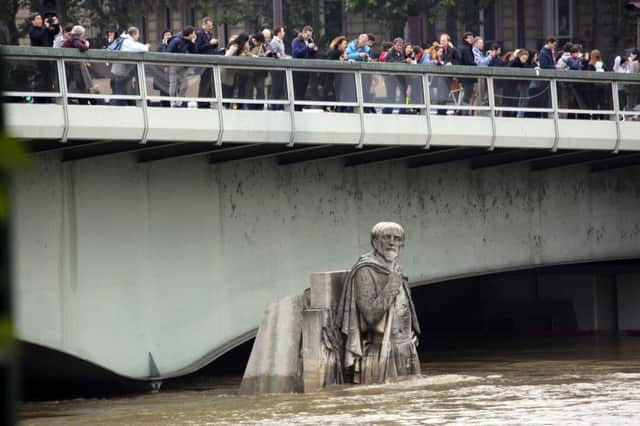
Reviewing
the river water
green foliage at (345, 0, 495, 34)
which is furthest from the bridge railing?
green foliage at (345, 0, 495, 34)

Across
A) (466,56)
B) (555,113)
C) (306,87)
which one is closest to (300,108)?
(306,87)

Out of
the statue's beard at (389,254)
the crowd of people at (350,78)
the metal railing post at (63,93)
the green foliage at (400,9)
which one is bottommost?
the statue's beard at (389,254)

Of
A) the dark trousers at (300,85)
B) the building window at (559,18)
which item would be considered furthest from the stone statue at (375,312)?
the building window at (559,18)

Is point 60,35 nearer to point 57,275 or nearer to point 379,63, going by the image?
point 57,275

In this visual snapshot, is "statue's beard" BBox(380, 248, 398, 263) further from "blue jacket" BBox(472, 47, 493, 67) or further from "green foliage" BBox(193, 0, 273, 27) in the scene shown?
"green foliage" BBox(193, 0, 273, 27)

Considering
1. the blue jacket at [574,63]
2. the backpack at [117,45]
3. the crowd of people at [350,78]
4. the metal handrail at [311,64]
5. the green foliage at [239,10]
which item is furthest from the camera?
the green foliage at [239,10]

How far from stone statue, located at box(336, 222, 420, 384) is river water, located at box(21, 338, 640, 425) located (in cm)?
40

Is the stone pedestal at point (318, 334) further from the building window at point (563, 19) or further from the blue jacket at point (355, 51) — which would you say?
the building window at point (563, 19)

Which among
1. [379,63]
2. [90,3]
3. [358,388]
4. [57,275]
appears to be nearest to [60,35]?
A: [57,275]

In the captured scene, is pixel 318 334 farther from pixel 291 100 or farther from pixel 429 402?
pixel 291 100

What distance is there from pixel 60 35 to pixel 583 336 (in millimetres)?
14955

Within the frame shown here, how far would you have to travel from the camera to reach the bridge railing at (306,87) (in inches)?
774

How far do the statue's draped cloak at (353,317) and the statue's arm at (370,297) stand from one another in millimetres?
49

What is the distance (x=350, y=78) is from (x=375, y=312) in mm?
4450
